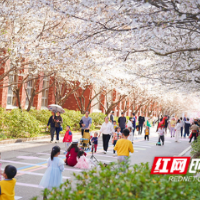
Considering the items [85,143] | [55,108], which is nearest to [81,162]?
[85,143]

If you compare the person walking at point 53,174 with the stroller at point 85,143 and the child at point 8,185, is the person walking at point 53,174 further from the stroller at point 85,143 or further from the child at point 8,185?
the stroller at point 85,143

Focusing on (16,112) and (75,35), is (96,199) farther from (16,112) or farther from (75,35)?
(16,112)

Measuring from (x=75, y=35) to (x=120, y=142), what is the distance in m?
3.29

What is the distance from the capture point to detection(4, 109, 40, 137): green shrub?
53.5 feet

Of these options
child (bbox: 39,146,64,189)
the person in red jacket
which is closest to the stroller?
the person in red jacket

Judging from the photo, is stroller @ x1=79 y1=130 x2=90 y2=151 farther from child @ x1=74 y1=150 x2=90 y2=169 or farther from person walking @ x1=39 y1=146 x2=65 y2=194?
person walking @ x1=39 y1=146 x2=65 y2=194

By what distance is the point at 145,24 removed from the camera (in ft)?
25.5

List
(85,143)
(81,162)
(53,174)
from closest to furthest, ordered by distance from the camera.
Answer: (53,174) → (81,162) → (85,143)

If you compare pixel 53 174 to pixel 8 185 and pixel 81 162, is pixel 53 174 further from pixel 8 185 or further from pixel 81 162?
pixel 81 162

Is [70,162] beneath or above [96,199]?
beneath

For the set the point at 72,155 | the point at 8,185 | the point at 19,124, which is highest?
the point at 19,124

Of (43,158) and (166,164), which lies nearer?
(166,164)

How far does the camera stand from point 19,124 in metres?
16.6

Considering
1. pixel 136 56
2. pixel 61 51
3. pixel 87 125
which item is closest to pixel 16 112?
pixel 87 125
